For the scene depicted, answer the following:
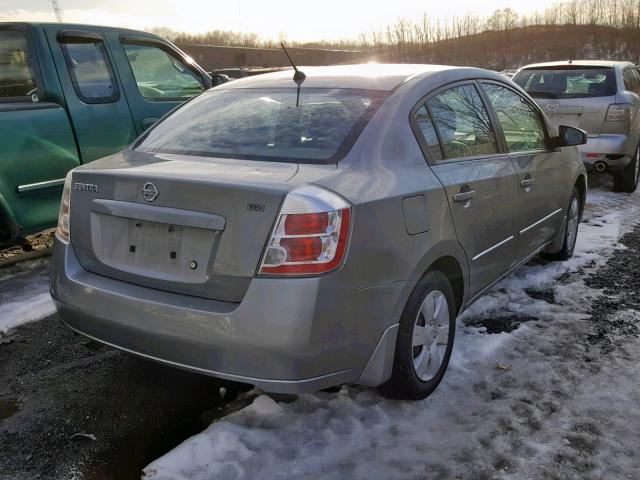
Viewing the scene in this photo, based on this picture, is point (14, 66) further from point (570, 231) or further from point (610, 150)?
A: point (610, 150)

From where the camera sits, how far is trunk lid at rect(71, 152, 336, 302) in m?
2.26

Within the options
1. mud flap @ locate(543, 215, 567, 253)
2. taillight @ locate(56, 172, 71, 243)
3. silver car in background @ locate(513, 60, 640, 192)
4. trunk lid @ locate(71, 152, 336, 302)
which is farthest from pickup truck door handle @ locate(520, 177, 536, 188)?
silver car in background @ locate(513, 60, 640, 192)

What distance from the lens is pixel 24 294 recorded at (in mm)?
4387

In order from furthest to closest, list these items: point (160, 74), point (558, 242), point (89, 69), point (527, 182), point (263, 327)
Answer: point (160, 74), point (89, 69), point (558, 242), point (527, 182), point (263, 327)

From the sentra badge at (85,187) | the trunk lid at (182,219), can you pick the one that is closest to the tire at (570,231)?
the trunk lid at (182,219)

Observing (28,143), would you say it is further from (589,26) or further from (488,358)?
(589,26)

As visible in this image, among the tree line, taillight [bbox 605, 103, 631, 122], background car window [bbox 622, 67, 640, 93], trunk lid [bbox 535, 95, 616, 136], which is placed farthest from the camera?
the tree line

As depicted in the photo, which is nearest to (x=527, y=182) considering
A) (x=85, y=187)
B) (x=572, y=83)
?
(x=85, y=187)

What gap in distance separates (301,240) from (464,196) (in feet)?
3.85

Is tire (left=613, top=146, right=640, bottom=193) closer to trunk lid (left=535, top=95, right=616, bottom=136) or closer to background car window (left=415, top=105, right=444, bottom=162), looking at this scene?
trunk lid (left=535, top=95, right=616, bottom=136)

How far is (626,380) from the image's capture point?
3.13 meters

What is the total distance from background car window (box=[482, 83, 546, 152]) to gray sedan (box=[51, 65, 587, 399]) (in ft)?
0.98

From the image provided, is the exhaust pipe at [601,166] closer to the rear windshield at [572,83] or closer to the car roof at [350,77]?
the rear windshield at [572,83]

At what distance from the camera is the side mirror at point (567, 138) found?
4.38 meters
